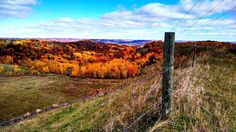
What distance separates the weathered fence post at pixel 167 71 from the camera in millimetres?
7949

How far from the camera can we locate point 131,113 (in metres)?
9.42

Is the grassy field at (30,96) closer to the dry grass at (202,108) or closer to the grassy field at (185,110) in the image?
the grassy field at (185,110)

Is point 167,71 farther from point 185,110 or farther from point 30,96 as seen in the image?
point 30,96

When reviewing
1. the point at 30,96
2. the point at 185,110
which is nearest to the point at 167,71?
the point at 185,110

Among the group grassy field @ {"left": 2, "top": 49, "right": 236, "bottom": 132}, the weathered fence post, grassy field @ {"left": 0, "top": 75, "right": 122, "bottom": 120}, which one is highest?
the weathered fence post

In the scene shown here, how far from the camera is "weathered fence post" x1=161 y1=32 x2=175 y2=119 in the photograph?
795 centimetres

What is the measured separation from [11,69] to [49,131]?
137 m

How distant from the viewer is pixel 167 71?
8.05m

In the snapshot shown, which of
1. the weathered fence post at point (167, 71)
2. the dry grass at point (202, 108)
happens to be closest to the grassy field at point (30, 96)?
the dry grass at point (202, 108)

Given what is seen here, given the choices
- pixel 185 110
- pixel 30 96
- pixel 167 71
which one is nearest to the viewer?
pixel 167 71

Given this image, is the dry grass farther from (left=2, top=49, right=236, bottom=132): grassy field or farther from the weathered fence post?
the weathered fence post


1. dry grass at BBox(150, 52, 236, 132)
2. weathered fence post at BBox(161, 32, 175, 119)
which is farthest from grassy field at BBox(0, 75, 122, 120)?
weathered fence post at BBox(161, 32, 175, 119)

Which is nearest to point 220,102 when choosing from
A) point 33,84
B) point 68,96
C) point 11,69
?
point 68,96

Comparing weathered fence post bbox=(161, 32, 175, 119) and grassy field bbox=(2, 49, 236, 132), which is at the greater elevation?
weathered fence post bbox=(161, 32, 175, 119)
